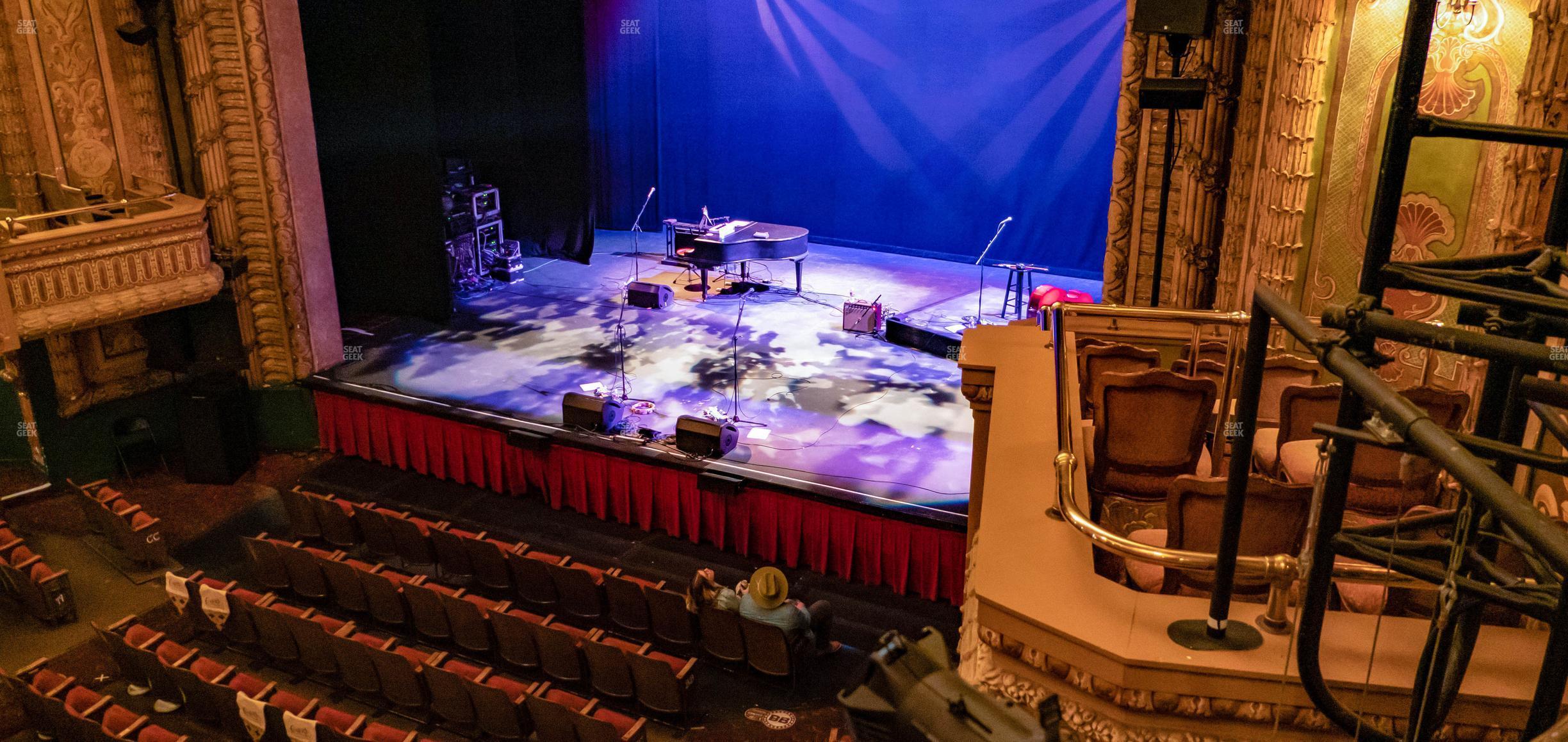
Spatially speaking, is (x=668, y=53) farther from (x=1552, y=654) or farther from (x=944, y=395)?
(x=1552, y=654)

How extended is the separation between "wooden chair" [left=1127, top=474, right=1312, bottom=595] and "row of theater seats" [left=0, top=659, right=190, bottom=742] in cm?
561

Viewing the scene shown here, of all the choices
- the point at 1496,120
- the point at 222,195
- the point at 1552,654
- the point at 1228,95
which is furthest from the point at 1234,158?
the point at 222,195

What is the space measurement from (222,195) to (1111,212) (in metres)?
9.06

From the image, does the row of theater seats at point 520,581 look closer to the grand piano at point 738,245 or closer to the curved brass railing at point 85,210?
the curved brass railing at point 85,210

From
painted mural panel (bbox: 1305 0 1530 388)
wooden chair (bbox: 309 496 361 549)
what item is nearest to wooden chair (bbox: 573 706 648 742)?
wooden chair (bbox: 309 496 361 549)

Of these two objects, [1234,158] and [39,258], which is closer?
[1234,158]

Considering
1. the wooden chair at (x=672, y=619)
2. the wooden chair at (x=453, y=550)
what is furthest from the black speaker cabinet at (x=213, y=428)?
the wooden chair at (x=672, y=619)

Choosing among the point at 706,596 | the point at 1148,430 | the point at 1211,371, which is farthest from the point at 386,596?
the point at 1211,371

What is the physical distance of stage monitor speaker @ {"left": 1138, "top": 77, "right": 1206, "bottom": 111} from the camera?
646cm

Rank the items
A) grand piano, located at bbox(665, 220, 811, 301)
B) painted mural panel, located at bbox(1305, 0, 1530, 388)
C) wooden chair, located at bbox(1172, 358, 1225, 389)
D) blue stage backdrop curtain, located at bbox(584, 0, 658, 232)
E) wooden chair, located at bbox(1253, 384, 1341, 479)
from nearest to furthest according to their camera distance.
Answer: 1. wooden chair, located at bbox(1253, 384, 1341, 479)
2. wooden chair, located at bbox(1172, 358, 1225, 389)
3. painted mural panel, located at bbox(1305, 0, 1530, 388)
4. grand piano, located at bbox(665, 220, 811, 301)
5. blue stage backdrop curtain, located at bbox(584, 0, 658, 232)

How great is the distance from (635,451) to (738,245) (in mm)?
4579

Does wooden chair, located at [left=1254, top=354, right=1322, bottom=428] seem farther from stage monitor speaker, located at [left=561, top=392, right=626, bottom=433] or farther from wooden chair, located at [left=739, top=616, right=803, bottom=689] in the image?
stage monitor speaker, located at [left=561, top=392, right=626, bottom=433]

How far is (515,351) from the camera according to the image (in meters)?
12.3

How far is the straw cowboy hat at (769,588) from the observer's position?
7328 mm
